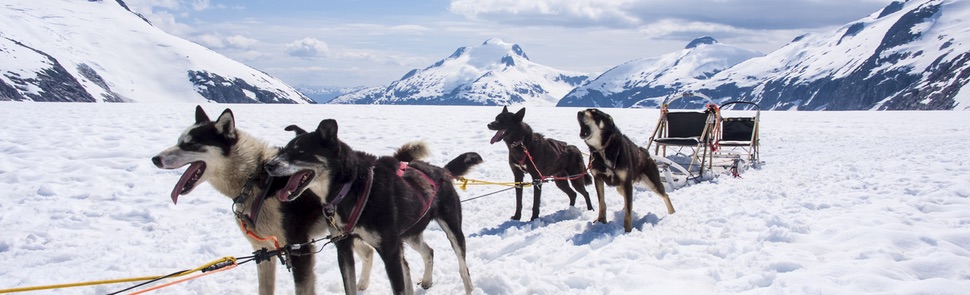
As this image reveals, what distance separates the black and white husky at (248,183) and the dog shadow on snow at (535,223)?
349 cm

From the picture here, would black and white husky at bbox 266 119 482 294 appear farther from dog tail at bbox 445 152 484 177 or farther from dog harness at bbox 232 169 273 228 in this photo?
dog tail at bbox 445 152 484 177

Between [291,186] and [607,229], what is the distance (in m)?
4.65

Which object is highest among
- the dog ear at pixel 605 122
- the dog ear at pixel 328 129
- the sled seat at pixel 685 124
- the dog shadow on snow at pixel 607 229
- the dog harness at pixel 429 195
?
the dog ear at pixel 328 129

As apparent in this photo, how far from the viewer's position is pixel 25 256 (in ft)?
20.9

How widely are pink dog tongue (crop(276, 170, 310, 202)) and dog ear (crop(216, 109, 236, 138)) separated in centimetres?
74

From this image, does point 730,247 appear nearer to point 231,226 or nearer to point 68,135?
point 231,226

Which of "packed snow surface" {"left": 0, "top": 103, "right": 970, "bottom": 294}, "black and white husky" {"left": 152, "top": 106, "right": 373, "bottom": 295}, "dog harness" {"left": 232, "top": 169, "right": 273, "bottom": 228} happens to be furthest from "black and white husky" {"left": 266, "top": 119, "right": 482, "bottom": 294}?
"packed snow surface" {"left": 0, "top": 103, "right": 970, "bottom": 294}

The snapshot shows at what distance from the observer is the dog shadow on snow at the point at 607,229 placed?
704 centimetres

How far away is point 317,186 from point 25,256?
4.30 metres

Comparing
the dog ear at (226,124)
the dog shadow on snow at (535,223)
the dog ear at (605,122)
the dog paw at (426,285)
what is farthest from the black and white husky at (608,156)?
the dog ear at (226,124)

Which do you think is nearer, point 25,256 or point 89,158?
point 25,256

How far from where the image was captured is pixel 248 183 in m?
4.51

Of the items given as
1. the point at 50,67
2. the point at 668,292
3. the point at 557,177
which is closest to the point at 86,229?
the point at 557,177

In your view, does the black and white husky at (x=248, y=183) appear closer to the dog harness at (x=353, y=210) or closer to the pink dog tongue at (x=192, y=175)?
the pink dog tongue at (x=192, y=175)
